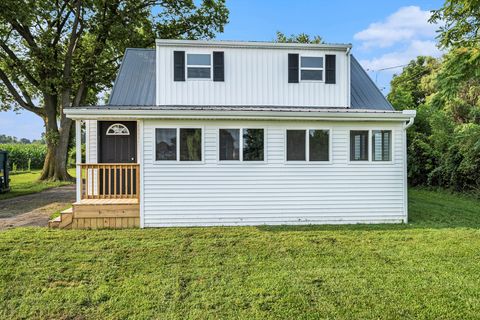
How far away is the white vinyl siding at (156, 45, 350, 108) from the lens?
8.51 m

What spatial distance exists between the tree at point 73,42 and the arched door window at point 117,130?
8.91 metres

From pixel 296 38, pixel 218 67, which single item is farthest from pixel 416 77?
pixel 218 67

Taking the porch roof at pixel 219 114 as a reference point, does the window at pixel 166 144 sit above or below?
below

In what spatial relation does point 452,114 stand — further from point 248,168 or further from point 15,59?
point 15,59

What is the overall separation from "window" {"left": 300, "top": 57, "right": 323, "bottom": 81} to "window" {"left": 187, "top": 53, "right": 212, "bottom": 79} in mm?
2666

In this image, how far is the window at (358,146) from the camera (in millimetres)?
7422

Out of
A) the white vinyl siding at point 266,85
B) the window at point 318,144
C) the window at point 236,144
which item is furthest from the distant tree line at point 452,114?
the window at point 236,144

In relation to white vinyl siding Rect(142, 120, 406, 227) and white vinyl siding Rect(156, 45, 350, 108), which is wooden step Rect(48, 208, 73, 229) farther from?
white vinyl siding Rect(156, 45, 350, 108)

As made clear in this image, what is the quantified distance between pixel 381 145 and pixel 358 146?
581 millimetres

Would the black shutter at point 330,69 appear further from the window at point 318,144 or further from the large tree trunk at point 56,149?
the large tree trunk at point 56,149

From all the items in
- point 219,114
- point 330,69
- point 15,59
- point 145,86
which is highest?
point 15,59

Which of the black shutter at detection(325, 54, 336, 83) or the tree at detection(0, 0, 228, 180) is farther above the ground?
the tree at detection(0, 0, 228, 180)

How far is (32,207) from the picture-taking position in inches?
364

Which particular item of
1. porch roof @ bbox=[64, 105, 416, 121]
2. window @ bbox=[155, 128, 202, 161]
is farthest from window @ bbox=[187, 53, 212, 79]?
window @ bbox=[155, 128, 202, 161]
